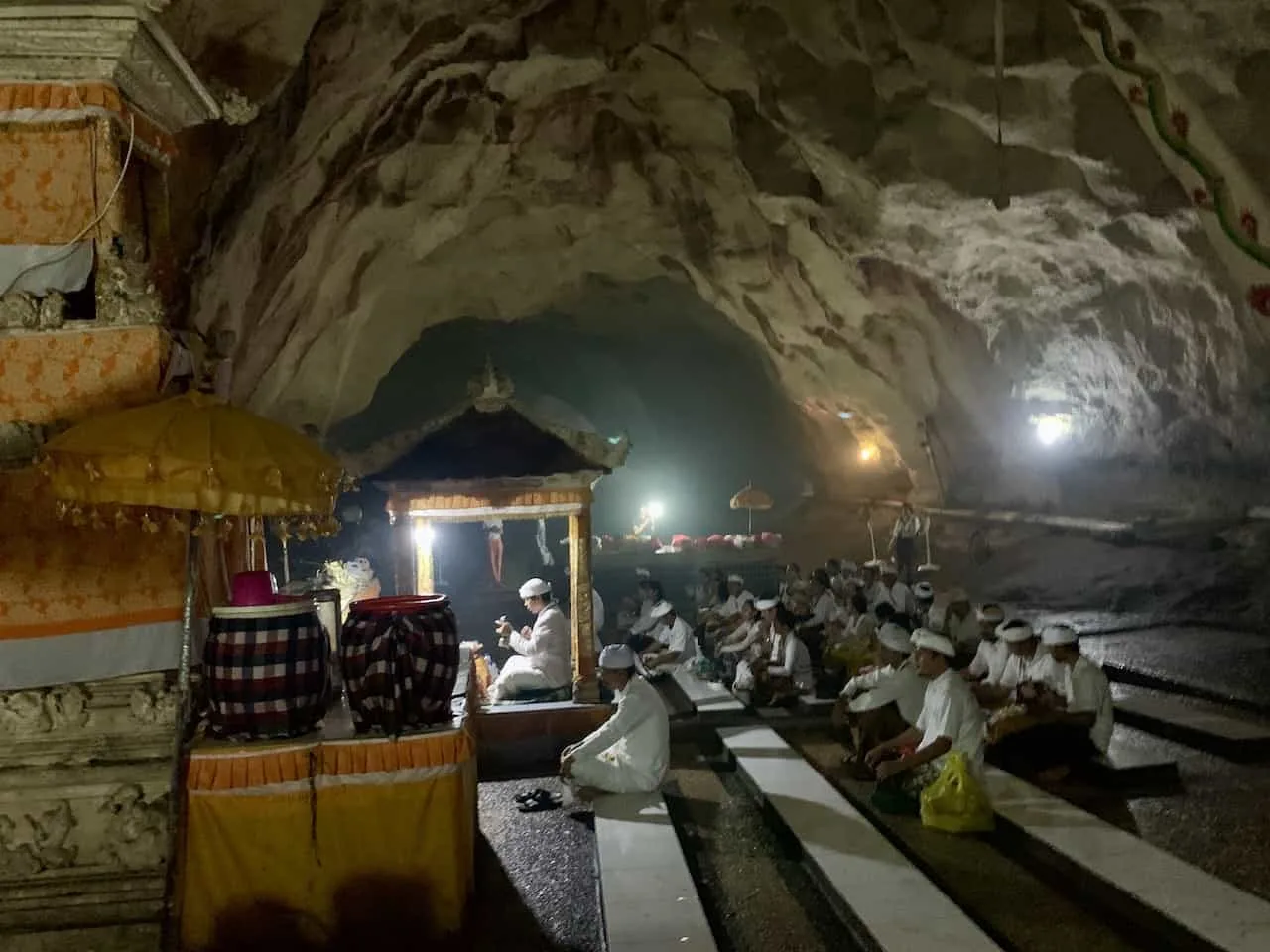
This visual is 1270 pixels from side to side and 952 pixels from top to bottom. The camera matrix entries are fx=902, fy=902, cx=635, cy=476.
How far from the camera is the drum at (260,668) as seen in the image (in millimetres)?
4895

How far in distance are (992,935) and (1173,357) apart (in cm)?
1015

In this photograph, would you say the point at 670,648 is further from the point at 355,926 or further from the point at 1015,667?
the point at 355,926

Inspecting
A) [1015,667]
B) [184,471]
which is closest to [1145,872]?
[1015,667]

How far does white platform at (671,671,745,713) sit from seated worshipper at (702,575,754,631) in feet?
5.45

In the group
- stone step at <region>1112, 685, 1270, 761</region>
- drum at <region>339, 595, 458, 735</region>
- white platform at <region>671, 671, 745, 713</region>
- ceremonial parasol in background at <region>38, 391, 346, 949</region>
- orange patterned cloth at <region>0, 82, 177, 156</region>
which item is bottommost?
white platform at <region>671, 671, 745, 713</region>

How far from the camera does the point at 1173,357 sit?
12.6 meters

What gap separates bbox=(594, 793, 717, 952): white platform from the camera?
5.16 meters

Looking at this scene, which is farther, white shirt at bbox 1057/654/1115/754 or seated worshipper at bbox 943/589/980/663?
seated worshipper at bbox 943/589/980/663

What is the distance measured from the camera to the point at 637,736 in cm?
744

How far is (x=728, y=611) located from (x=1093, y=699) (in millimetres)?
6744

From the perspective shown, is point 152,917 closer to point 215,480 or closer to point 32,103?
point 215,480

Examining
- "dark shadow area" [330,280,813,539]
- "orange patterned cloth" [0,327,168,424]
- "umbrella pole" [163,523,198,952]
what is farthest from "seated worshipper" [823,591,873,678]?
"dark shadow area" [330,280,813,539]

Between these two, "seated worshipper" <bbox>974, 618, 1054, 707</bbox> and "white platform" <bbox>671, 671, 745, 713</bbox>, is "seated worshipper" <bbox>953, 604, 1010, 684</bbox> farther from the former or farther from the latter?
"white platform" <bbox>671, 671, 745, 713</bbox>

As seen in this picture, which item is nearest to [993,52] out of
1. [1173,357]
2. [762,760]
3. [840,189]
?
[840,189]
